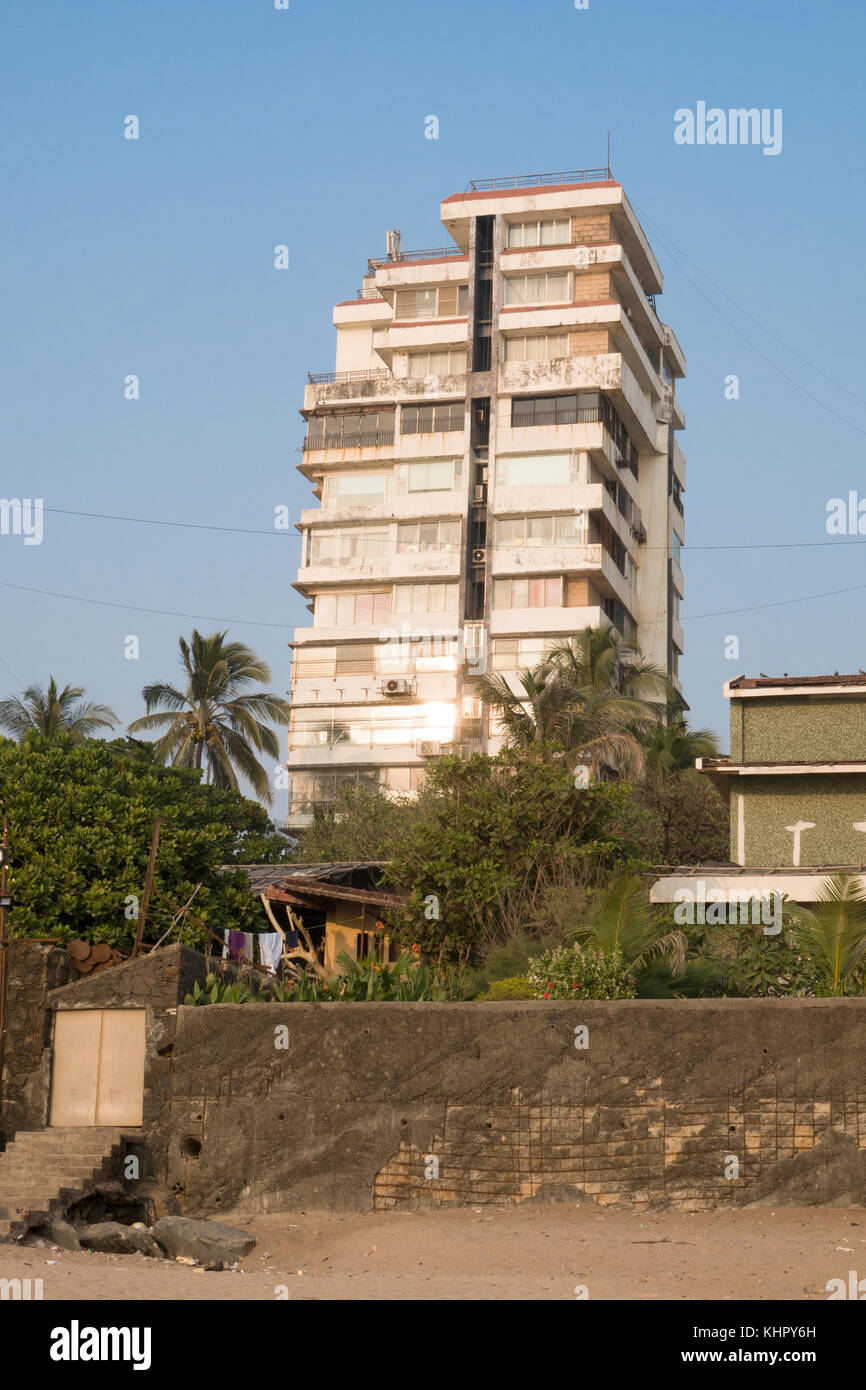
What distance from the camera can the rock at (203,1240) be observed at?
1403cm

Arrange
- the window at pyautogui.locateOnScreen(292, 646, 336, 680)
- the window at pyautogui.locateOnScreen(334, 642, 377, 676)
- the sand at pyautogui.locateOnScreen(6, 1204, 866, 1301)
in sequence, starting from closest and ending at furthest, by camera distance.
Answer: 1. the sand at pyautogui.locateOnScreen(6, 1204, 866, 1301)
2. the window at pyautogui.locateOnScreen(334, 642, 377, 676)
3. the window at pyautogui.locateOnScreen(292, 646, 336, 680)

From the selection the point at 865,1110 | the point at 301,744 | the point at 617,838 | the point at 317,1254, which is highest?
the point at 301,744

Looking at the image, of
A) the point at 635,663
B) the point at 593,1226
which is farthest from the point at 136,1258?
the point at 635,663

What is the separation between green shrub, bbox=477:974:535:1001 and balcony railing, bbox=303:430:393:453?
53.0 metres

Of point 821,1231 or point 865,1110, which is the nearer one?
point 821,1231

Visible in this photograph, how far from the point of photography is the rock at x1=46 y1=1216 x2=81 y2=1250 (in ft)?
46.0

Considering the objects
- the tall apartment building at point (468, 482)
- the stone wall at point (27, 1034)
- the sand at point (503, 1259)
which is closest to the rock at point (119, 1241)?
the sand at point (503, 1259)

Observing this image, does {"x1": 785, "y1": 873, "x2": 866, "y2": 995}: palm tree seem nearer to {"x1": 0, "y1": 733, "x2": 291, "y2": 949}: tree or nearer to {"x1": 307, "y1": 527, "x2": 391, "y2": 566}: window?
{"x1": 0, "y1": 733, "x2": 291, "y2": 949}: tree

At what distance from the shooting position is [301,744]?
223 ft

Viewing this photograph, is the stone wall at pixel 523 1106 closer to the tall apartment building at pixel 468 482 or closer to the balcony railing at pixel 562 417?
the tall apartment building at pixel 468 482

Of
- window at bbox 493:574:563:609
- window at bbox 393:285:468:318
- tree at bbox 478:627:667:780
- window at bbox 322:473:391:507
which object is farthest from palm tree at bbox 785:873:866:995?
window at bbox 393:285:468:318

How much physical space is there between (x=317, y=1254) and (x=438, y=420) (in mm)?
56155

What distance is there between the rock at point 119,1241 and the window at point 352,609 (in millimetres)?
54228
